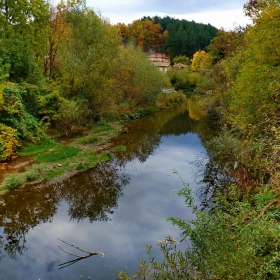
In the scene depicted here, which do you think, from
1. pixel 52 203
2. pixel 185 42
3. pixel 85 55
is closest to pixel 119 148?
pixel 52 203

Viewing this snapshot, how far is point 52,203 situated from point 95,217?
2.29 metres

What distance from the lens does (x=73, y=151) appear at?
17.4 m

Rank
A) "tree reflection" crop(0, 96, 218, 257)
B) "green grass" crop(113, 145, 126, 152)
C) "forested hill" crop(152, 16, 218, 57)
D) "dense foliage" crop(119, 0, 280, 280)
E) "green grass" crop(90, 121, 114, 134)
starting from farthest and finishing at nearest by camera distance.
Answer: "forested hill" crop(152, 16, 218, 57) → "green grass" crop(90, 121, 114, 134) → "green grass" crop(113, 145, 126, 152) → "tree reflection" crop(0, 96, 218, 257) → "dense foliage" crop(119, 0, 280, 280)

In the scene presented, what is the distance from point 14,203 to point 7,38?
14.2 meters

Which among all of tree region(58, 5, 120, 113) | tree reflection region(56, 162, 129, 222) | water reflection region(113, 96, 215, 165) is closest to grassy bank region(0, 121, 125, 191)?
tree reflection region(56, 162, 129, 222)

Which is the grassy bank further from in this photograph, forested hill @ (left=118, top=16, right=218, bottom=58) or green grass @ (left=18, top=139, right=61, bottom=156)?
forested hill @ (left=118, top=16, right=218, bottom=58)

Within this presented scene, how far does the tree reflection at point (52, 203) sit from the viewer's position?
32.1 feet

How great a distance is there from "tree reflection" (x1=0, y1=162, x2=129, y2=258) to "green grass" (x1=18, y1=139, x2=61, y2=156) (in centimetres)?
431

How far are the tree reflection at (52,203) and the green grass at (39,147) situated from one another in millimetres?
4313

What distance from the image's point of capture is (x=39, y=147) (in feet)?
58.0

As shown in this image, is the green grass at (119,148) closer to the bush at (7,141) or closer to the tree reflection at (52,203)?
the tree reflection at (52,203)

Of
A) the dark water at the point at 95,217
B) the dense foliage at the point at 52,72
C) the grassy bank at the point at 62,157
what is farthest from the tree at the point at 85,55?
the dark water at the point at 95,217

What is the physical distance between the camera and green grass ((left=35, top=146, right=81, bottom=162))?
625 inches

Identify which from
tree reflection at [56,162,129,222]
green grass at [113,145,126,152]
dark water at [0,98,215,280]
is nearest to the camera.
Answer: dark water at [0,98,215,280]
